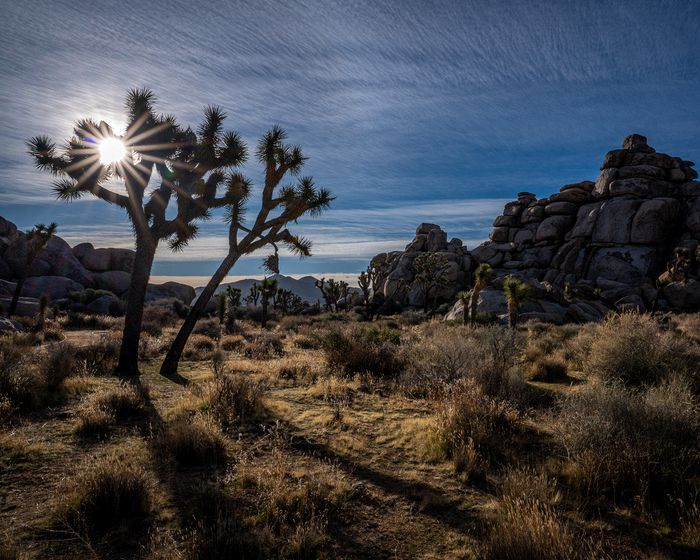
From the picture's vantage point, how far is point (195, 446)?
17.6 ft

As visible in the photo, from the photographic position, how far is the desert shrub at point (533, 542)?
10.1ft

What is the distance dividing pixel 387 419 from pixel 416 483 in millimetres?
2619

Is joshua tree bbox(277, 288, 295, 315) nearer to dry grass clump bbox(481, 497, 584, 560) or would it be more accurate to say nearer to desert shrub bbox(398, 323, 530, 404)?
desert shrub bbox(398, 323, 530, 404)

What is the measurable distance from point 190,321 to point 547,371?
1173 centimetres

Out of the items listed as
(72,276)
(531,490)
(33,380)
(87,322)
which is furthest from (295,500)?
(72,276)

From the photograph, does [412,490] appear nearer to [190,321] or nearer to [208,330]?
[190,321]

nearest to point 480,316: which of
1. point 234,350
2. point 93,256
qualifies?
point 234,350

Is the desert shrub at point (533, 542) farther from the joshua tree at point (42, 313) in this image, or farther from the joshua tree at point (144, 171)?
the joshua tree at point (42, 313)

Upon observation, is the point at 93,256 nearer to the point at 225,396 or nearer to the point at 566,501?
the point at 225,396

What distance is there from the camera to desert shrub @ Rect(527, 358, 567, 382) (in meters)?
10.8

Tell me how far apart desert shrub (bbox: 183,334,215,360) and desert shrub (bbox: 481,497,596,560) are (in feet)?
46.3

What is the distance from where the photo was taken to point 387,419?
7586 millimetres

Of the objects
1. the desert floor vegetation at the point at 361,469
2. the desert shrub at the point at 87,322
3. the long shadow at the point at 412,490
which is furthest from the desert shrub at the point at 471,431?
the desert shrub at the point at 87,322

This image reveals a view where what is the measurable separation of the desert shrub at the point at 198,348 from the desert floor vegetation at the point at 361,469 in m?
6.31
